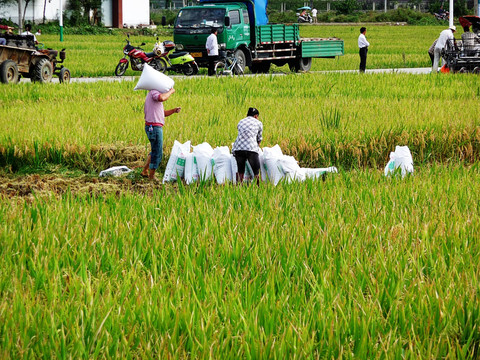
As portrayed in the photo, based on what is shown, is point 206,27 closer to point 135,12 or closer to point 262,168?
point 262,168

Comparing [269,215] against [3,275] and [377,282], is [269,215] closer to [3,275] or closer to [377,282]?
[377,282]

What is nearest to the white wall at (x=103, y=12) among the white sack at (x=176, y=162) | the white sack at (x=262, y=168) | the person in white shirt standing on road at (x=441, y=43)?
the person in white shirt standing on road at (x=441, y=43)

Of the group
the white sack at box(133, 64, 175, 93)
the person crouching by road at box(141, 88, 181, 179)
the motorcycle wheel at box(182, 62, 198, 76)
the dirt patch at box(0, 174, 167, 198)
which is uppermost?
the motorcycle wheel at box(182, 62, 198, 76)

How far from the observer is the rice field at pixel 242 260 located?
2.66 meters

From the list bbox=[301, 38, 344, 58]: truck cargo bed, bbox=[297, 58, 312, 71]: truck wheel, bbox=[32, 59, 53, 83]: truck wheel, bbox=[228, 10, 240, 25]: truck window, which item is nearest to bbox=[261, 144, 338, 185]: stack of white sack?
bbox=[32, 59, 53, 83]: truck wheel

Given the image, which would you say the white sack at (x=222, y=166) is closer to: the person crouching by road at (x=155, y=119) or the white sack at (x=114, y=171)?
the person crouching by road at (x=155, y=119)

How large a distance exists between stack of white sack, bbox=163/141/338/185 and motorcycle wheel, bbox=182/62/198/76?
41.9 ft

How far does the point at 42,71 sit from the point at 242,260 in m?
13.3

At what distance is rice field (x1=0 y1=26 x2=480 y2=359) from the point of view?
8.73 ft

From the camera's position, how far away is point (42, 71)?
15859 mm

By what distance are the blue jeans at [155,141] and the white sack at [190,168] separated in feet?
1.18

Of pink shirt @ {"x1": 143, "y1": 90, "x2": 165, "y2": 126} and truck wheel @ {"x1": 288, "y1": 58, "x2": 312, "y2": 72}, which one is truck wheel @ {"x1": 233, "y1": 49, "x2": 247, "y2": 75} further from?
pink shirt @ {"x1": 143, "y1": 90, "x2": 165, "y2": 126}

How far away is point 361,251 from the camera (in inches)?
155

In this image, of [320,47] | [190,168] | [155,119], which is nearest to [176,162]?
[190,168]
